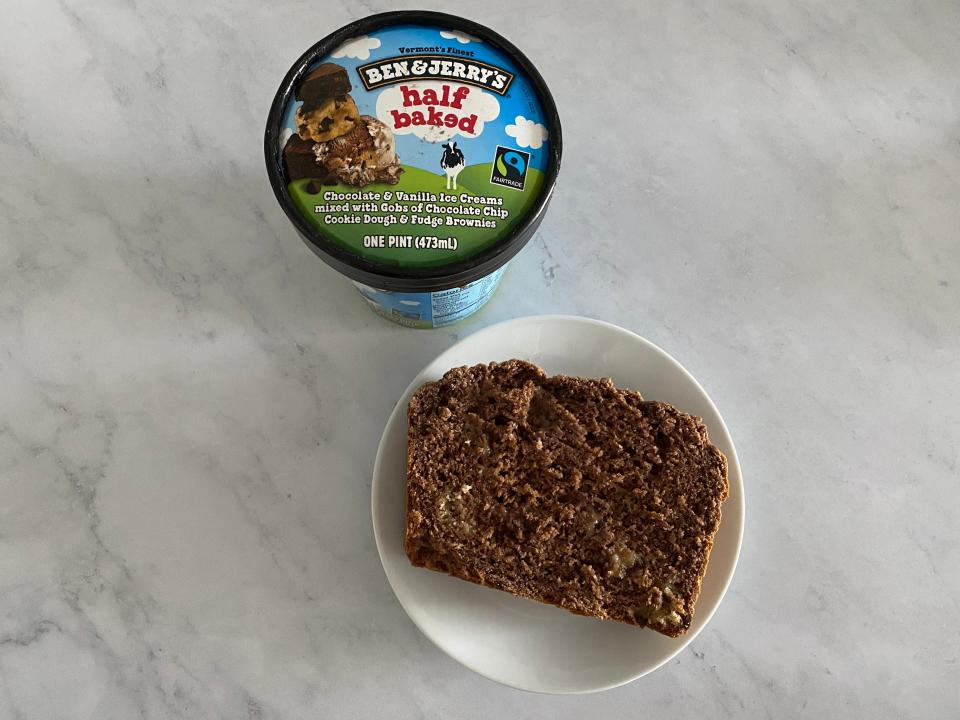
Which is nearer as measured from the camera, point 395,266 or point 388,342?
point 395,266

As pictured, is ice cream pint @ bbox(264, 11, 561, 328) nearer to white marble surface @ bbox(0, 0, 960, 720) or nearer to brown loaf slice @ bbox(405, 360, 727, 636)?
brown loaf slice @ bbox(405, 360, 727, 636)

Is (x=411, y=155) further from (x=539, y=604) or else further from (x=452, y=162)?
(x=539, y=604)

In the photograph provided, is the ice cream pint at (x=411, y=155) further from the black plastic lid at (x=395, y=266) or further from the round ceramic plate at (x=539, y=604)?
the round ceramic plate at (x=539, y=604)

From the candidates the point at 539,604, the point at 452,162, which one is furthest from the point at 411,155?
the point at 539,604

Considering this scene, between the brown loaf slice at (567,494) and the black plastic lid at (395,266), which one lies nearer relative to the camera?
the black plastic lid at (395,266)

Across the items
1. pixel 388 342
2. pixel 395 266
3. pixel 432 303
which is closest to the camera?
pixel 395 266

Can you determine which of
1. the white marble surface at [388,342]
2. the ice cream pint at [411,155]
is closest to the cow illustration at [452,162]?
the ice cream pint at [411,155]
